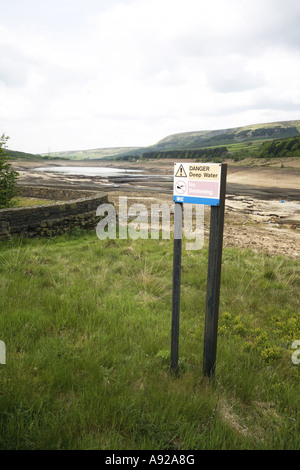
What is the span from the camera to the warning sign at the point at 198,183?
2553mm

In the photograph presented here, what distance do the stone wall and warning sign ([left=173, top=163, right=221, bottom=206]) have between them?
7375mm

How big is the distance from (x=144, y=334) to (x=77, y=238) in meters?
7.12

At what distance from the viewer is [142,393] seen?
2.54 m

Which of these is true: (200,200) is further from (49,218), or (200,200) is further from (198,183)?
(49,218)

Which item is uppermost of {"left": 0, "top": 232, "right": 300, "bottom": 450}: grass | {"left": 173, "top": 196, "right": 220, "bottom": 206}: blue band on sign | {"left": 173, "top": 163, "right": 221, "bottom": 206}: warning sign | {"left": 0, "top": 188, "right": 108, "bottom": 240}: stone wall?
{"left": 173, "top": 163, "right": 221, "bottom": 206}: warning sign

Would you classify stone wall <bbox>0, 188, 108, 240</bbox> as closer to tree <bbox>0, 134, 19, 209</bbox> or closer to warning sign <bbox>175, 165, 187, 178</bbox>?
tree <bbox>0, 134, 19, 209</bbox>

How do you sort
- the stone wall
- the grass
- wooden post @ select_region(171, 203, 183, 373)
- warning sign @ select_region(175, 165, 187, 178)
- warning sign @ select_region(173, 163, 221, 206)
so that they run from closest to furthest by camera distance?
the grass → warning sign @ select_region(173, 163, 221, 206) → warning sign @ select_region(175, 165, 187, 178) → wooden post @ select_region(171, 203, 183, 373) → the stone wall

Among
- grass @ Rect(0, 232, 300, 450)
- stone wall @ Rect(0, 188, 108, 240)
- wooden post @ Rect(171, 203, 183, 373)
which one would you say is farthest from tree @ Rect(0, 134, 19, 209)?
wooden post @ Rect(171, 203, 183, 373)

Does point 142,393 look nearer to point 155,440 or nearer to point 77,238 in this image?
point 155,440

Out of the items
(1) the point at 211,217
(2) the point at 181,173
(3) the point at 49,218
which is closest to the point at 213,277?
(1) the point at 211,217

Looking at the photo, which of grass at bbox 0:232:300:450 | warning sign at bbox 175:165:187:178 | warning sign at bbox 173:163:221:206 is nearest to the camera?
grass at bbox 0:232:300:450

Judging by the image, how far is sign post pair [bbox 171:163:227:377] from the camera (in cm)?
257

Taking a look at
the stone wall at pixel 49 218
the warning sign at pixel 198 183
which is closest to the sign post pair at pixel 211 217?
the warning sign at pixel 198 183
